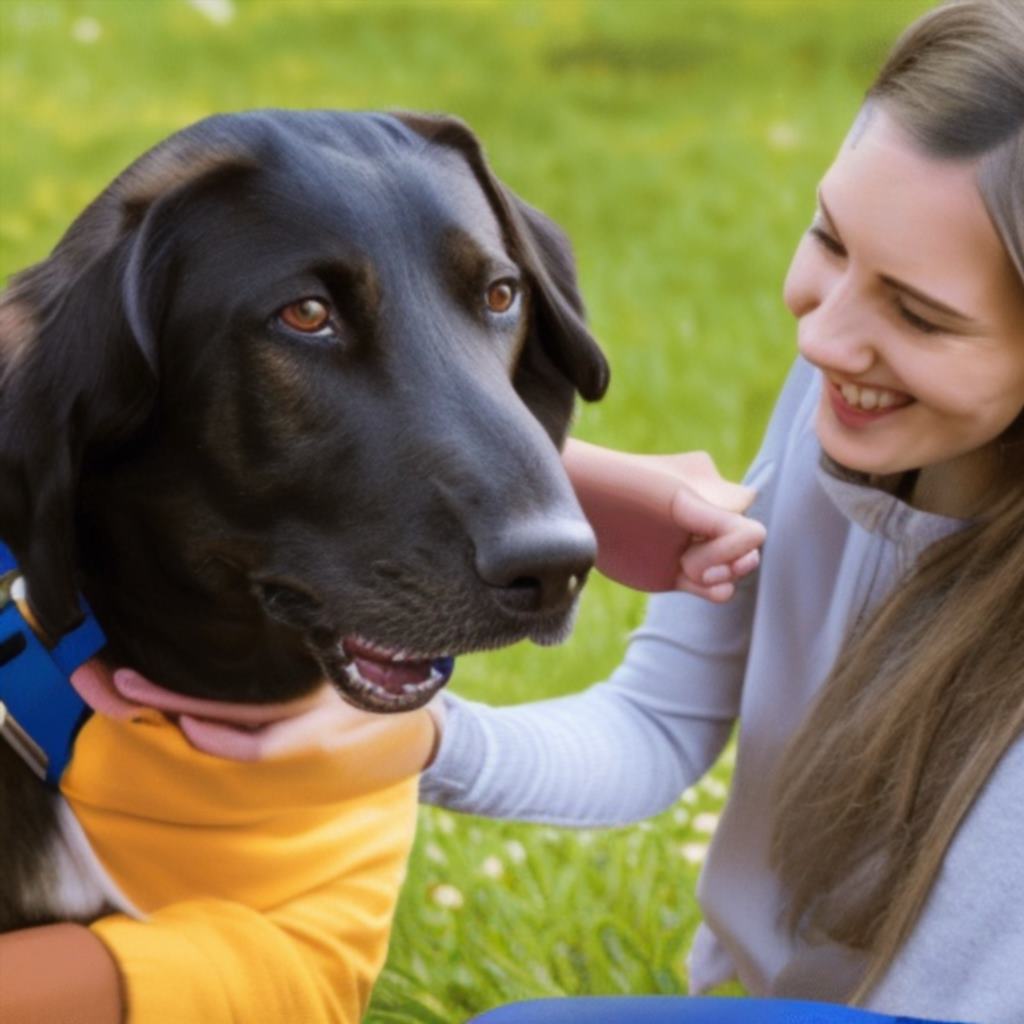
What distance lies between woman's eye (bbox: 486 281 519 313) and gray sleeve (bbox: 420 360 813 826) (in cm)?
65

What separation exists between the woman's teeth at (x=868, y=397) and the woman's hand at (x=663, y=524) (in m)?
0.17

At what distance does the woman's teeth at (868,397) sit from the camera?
244cm

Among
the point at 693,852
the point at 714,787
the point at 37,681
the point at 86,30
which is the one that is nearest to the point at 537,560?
the point at 37,681

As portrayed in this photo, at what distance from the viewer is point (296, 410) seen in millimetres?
2088

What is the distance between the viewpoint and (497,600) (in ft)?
6.63

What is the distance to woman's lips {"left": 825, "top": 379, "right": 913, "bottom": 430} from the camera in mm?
2445

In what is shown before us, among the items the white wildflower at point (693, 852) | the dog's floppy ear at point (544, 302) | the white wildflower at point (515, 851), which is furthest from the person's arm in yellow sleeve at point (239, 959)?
the white wildflower at point (693, 852)

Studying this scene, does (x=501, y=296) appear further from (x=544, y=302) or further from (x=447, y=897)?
(x=447, y=897)

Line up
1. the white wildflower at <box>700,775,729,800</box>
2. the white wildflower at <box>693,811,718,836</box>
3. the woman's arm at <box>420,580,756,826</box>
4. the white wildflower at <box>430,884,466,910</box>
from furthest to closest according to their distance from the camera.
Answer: the white wildflower at <box>700,775,729,800</box> < the white wildflower at <box>693,811,718,836</box> < the white wildflower at <box>430,884,466,910</box> < the woman's arm at <box>420,580,756,826</box>

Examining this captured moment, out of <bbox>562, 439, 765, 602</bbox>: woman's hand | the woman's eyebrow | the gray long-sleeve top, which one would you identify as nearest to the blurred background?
the gray long-sleeve top

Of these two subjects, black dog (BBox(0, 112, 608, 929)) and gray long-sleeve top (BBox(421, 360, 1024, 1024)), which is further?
gray long-sleeve top (BBox(421, 360, 1024, 1024))

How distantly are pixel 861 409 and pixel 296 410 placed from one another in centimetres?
75

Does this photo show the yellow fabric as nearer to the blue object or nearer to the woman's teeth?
the blue object

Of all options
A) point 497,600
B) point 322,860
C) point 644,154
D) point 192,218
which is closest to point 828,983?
point 322,860
